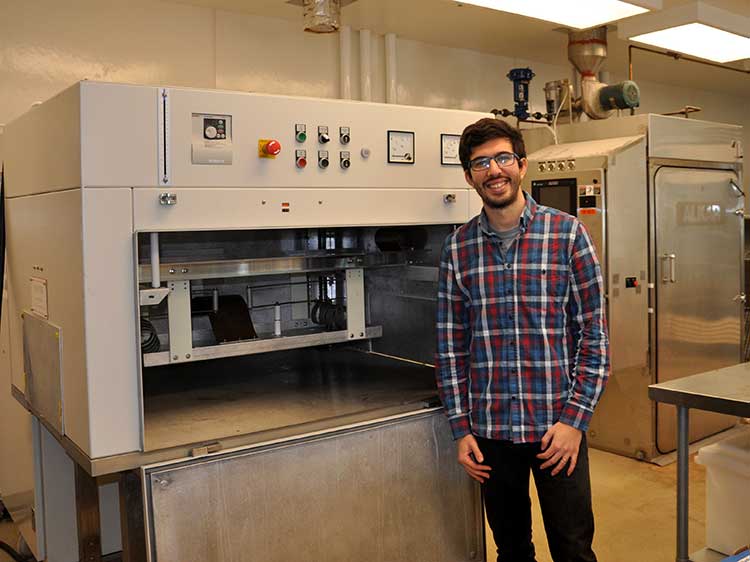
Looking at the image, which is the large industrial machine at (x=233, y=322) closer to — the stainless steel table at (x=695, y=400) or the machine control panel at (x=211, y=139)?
the machine control panel at (x=211, y=139)

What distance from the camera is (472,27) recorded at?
4.21 m

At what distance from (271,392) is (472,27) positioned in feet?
8.61

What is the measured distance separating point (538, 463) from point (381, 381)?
677 millimetres

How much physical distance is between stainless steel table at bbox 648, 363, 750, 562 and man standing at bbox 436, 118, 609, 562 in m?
0.31

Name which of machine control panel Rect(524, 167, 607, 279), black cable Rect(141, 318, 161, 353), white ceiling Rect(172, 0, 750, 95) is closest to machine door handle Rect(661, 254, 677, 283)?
machine control panel Rect(524, 167, 607, 279)

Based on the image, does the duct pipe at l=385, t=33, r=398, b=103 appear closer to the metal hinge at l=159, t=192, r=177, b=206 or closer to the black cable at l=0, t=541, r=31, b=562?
the metal hinge at l=159, t=192, r=177, b=206

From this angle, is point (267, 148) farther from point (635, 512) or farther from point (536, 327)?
point (635, 512)

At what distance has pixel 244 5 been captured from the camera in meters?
3.65

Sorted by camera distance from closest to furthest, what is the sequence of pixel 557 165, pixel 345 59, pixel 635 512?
pixel 635 512, pixel 557 165, pixel 345 59

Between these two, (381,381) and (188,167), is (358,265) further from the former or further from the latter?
(188,167)

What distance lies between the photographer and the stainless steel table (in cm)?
210

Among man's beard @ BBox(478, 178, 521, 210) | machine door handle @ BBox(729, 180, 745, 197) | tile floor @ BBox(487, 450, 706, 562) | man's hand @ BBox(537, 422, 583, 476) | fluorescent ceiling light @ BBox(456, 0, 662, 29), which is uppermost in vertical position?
fluorescent ceiling light @ BBox(456, 0, 662, 29)

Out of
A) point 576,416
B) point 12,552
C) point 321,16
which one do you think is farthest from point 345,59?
point 12,552

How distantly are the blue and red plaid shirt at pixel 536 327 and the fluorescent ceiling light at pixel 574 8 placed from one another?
3.25 ft
